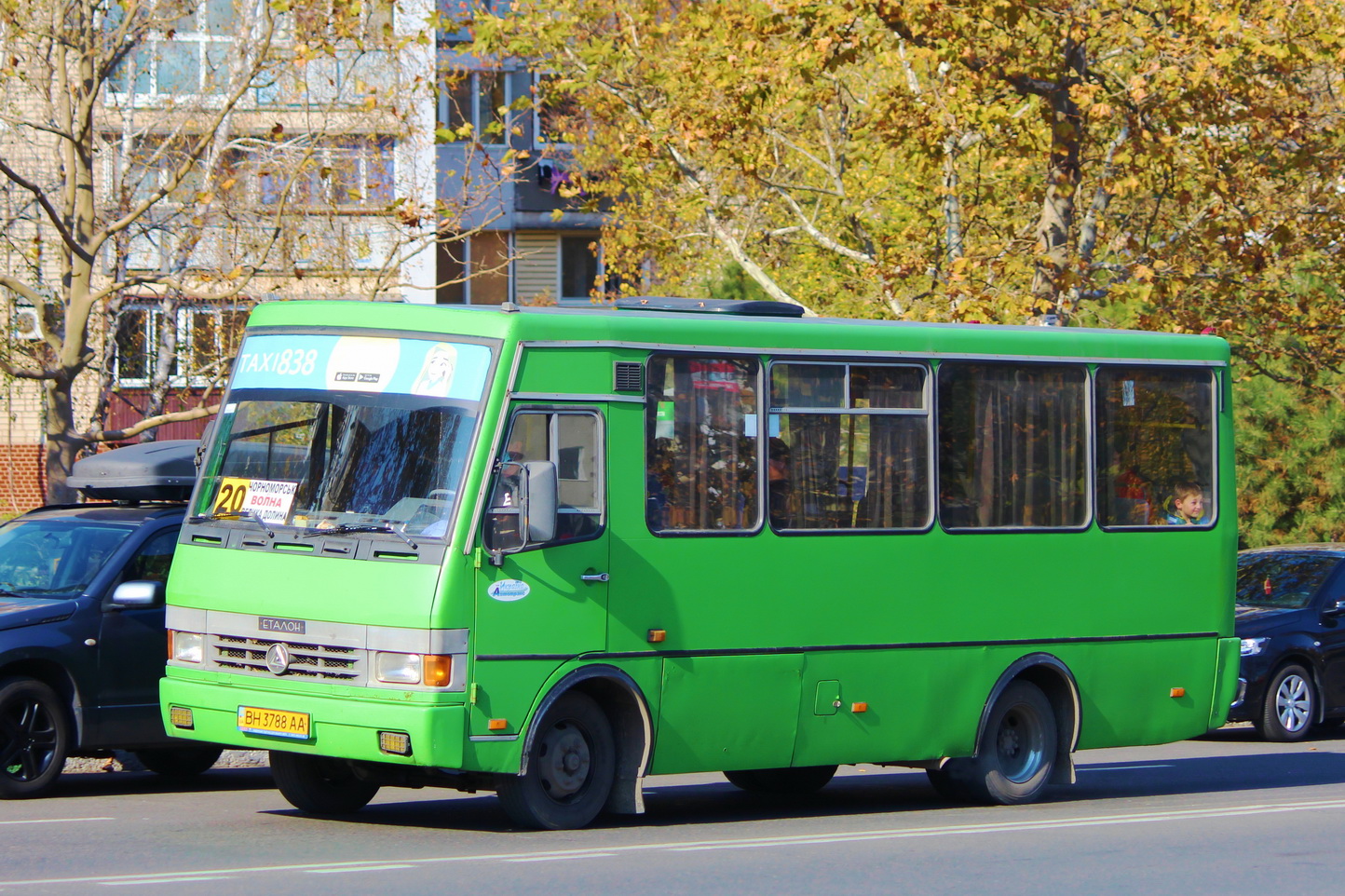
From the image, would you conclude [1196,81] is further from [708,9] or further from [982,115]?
[708,9]

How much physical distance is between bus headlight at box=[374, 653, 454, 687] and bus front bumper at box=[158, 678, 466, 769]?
12 centimetres

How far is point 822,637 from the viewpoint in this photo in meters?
11.3

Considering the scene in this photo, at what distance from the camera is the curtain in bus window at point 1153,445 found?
12938mm

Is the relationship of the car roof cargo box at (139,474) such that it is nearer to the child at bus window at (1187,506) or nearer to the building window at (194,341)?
the building window at (194,341)

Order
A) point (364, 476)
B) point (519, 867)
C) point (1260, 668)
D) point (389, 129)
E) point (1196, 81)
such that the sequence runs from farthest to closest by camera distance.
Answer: point (389, 129) → point (1196, 81) → point (1260, 668) → point (364, 476) → point (519, 867)

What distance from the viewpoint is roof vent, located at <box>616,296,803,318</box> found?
11508mm

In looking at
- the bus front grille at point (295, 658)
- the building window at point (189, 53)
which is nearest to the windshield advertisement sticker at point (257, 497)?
the bus front grille at point (295, 658)

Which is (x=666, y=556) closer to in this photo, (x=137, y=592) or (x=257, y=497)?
(x=257, y=497)

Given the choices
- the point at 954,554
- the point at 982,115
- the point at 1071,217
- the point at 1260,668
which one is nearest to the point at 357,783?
the point at 954,554

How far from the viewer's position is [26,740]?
11.6 meters

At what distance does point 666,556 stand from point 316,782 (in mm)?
2475

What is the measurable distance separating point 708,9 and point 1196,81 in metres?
6.26

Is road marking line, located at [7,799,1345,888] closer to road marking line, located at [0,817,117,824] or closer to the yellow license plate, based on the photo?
the yellow license plate

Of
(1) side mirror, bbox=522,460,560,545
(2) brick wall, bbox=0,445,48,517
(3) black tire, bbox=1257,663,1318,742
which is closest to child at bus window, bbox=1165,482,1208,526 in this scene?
(3) black tire, bbox=1257,663,1318,742
